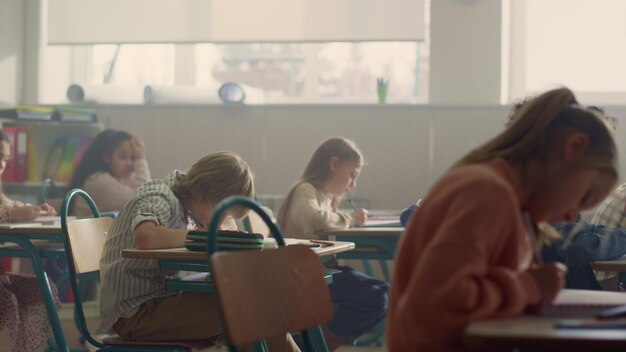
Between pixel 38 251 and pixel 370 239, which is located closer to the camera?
pixel 38 251

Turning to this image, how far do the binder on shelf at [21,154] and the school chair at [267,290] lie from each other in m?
4.13

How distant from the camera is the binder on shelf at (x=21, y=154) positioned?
5.81 m

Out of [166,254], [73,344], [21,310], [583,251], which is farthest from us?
[73,344]

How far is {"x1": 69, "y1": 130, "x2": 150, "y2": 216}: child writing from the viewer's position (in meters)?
5.20

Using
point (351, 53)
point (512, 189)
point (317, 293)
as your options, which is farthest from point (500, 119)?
point (512, 189)

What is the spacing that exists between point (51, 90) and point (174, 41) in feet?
3.03

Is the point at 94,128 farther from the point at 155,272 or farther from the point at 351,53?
the point at 155,272

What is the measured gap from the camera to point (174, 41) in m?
6.20

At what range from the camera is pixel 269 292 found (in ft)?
5.72

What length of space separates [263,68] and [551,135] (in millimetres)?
4905

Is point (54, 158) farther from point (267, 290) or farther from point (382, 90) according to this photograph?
point (267, 290)

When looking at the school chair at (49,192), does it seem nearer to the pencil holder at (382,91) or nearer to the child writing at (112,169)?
the child writing at (112,169)

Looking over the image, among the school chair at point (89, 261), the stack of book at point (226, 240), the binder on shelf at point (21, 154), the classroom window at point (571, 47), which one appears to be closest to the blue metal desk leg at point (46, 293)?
the school chair at point (89, 261)

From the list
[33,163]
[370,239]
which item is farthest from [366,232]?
[33,163]
